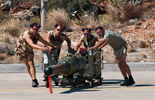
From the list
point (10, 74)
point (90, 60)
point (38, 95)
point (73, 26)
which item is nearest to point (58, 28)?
point (90, 60)

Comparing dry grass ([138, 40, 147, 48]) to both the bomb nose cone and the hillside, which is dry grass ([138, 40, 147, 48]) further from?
the bomb nose cone

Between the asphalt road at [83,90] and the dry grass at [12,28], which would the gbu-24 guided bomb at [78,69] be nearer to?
the asphalt road at [83,90]

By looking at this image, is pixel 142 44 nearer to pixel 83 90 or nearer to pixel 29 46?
pixel 29 46

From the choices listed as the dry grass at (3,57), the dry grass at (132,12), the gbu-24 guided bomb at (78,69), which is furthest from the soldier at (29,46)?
the dry grass at (132,12)

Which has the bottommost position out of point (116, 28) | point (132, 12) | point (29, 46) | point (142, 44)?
point (29, 46)

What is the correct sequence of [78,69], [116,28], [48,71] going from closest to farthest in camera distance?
1. [48,71]
2. [78,69]
3. [116,28]

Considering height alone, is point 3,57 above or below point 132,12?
below

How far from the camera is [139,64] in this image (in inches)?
595

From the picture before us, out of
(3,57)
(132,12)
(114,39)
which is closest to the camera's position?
(114,39)

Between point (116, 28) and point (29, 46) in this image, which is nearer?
point (29, 46)

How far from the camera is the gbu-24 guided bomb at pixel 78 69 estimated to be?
380 inches

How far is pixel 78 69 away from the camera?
10.2 m

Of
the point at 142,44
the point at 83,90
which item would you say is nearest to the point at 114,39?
the point at 83,90

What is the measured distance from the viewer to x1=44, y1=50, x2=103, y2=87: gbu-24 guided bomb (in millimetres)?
9660
